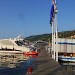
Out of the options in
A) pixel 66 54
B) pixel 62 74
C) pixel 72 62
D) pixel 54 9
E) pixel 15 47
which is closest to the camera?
pixel 62 74

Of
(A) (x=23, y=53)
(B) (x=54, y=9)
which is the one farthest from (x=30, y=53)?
(B) (x=54, y=9)

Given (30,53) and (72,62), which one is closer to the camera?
(72,62)

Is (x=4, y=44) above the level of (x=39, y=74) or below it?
above

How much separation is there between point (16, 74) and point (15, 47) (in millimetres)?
34579

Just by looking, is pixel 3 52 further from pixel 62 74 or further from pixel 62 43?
pixel 62 74

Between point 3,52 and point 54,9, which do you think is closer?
point 54,9

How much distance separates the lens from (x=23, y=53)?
5844cm

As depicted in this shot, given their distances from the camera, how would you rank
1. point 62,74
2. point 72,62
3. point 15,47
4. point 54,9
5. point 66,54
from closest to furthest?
point 62,74, point 54,9, point 72,62, point 66,54, point 15,47

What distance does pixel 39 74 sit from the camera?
85.0ft

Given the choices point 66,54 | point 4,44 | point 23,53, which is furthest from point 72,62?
point 4,44

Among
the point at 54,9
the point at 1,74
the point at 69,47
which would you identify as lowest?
the point at 1,74

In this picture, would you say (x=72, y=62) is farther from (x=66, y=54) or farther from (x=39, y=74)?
(x=39, y=74)

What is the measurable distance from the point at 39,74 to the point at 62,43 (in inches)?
1243

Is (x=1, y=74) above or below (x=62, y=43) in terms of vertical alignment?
below
